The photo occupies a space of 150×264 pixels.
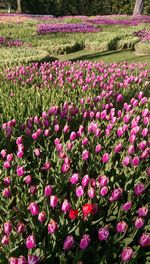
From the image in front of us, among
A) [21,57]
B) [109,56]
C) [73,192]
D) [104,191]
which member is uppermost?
[104,191]

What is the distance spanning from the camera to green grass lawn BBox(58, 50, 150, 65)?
12558mm

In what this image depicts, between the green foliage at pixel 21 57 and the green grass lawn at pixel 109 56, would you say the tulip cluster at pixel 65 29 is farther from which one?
the green foliage at pixel 21 57

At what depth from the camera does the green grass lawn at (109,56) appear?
41.2ft

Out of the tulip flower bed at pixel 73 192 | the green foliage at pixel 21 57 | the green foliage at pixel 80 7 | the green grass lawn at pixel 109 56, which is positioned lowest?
the green foliage at pixel 80 7

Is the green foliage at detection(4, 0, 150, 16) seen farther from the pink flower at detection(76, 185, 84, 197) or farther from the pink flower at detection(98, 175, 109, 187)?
the pink flower at detection(76, 185, 84, 197)

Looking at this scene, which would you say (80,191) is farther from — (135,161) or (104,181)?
(135,161)

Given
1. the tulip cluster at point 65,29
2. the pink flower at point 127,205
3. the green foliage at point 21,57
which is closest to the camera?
the pink flower at point 127,205

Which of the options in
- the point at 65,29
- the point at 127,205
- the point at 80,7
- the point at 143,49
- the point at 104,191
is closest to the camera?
the point at 127,205

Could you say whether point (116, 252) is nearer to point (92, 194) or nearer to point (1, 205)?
point (92, 194)

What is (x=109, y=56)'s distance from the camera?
13492 millimetres

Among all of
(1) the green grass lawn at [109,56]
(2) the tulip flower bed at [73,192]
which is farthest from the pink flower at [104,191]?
(1) the green grass lawn at [109,56]

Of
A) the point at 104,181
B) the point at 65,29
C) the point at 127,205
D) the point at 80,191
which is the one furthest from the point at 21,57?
the point at 65,29

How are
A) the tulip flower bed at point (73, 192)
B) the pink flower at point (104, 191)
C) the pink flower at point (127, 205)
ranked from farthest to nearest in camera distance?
the pink flower at point (104, 191) < the pink flower at point (127, 205) < the tulip flower bed at point (73, 192)

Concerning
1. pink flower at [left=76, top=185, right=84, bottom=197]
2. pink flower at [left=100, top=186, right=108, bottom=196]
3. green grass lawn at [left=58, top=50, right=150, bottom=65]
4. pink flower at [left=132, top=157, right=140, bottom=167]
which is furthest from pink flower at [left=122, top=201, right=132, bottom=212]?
green grass lawn at [left=58, top=50, right=150, bottom=65]
